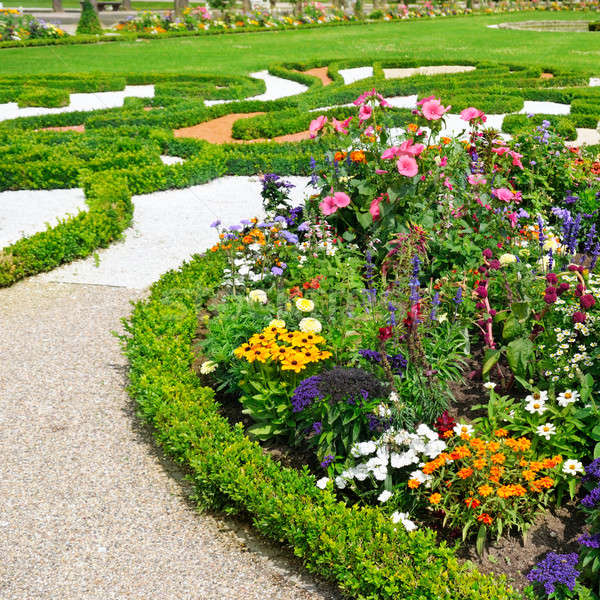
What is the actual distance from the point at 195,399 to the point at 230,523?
896 mm

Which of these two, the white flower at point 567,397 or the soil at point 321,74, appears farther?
the soil at point 321,74

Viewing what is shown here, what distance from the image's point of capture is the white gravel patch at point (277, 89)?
14296mm

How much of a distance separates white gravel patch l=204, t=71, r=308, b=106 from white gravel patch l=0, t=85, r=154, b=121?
193 centimetres

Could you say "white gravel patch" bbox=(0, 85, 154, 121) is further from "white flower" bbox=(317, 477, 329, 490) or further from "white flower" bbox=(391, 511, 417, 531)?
"white flower" bbox=(391, 511, 417, 531)

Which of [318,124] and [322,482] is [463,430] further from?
[318,124]

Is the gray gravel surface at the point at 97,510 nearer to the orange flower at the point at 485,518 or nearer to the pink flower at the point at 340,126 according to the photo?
the orange flower at the point at 485,518

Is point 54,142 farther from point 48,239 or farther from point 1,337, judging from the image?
point 1,337

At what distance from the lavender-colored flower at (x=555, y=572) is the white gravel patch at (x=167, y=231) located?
14.9ft

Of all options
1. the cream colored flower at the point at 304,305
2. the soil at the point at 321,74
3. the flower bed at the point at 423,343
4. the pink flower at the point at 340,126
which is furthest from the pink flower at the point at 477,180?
the soil at the point at 321,74

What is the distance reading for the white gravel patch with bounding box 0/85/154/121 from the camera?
13164mm

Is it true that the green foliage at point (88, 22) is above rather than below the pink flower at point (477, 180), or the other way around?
above

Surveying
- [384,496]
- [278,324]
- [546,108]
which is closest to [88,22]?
[546,108]

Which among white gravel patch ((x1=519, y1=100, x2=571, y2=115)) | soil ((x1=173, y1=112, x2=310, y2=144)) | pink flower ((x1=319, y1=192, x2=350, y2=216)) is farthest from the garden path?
white gravel patch ((x1=519, y1=100, x2=571, y2=115))

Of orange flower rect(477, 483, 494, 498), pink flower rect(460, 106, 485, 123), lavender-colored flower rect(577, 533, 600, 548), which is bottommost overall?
lavender-colored flower rect(577, 533, 600, 548)
